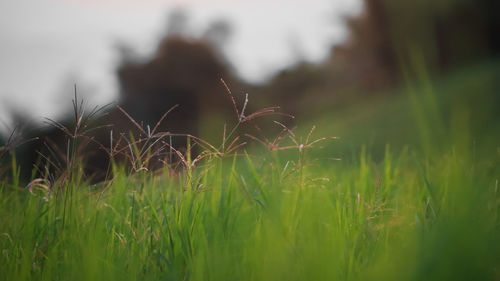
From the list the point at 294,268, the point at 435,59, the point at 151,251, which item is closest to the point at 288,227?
the point at 294,268

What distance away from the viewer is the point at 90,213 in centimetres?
153

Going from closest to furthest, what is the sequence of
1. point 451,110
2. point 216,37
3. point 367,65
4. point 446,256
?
1. point 446,256
2. point 451,110
3. point 367,65
4. point 216,37

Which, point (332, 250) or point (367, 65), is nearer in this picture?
point (332, 250)

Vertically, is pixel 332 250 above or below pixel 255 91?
below

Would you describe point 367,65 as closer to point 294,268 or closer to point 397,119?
point 397,119

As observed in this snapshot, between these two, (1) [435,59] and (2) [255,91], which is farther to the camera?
(2) [255,91]

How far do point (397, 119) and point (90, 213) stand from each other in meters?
5.63

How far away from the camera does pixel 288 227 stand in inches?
46.8

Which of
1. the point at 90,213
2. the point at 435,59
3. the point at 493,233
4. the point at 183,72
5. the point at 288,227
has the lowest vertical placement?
the point at 493,233

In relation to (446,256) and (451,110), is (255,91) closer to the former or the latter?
(451,110)

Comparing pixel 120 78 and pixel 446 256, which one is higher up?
pixel 120 78


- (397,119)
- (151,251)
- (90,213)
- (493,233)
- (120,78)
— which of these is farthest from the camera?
(120,78)

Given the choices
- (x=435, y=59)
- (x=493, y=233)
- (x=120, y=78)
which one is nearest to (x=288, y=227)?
(x=493, y=233)

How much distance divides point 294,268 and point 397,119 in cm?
573
